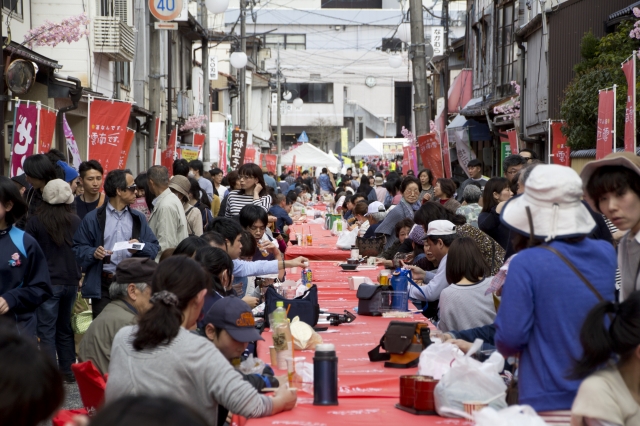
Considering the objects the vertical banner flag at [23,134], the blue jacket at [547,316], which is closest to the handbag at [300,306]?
the blue jacket at [547,316]

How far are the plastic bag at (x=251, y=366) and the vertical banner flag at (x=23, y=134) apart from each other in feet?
22.4

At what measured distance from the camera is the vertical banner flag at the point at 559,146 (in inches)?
620

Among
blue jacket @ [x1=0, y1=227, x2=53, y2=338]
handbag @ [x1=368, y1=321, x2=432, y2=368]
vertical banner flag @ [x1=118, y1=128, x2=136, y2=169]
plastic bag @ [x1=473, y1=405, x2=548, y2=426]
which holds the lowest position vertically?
handbag @ [x1=368, y1=321, x2=432, y2=368]

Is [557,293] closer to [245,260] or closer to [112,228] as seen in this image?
[245,260]

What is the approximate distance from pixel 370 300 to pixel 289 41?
66260mm

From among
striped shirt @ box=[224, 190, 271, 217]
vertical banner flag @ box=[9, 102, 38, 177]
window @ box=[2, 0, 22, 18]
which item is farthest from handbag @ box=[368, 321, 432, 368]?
window @ box=[2, 0, 22, 18]

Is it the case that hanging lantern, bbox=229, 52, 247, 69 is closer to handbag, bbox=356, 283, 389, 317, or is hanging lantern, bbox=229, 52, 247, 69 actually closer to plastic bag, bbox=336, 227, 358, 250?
plastic bag, bbox=336, 227, 358, 250

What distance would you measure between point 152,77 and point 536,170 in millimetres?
16525

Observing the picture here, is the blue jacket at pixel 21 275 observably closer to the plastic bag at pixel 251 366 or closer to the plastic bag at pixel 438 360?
the plastic bag at pixel 251 366

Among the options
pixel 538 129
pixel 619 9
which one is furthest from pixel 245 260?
pixel 538 129

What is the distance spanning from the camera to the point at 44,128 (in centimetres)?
1147

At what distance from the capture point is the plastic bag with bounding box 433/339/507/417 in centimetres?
400

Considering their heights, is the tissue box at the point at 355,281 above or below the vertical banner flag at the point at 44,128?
below

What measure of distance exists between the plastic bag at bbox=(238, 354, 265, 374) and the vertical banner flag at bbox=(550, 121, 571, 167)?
38.1 ft
